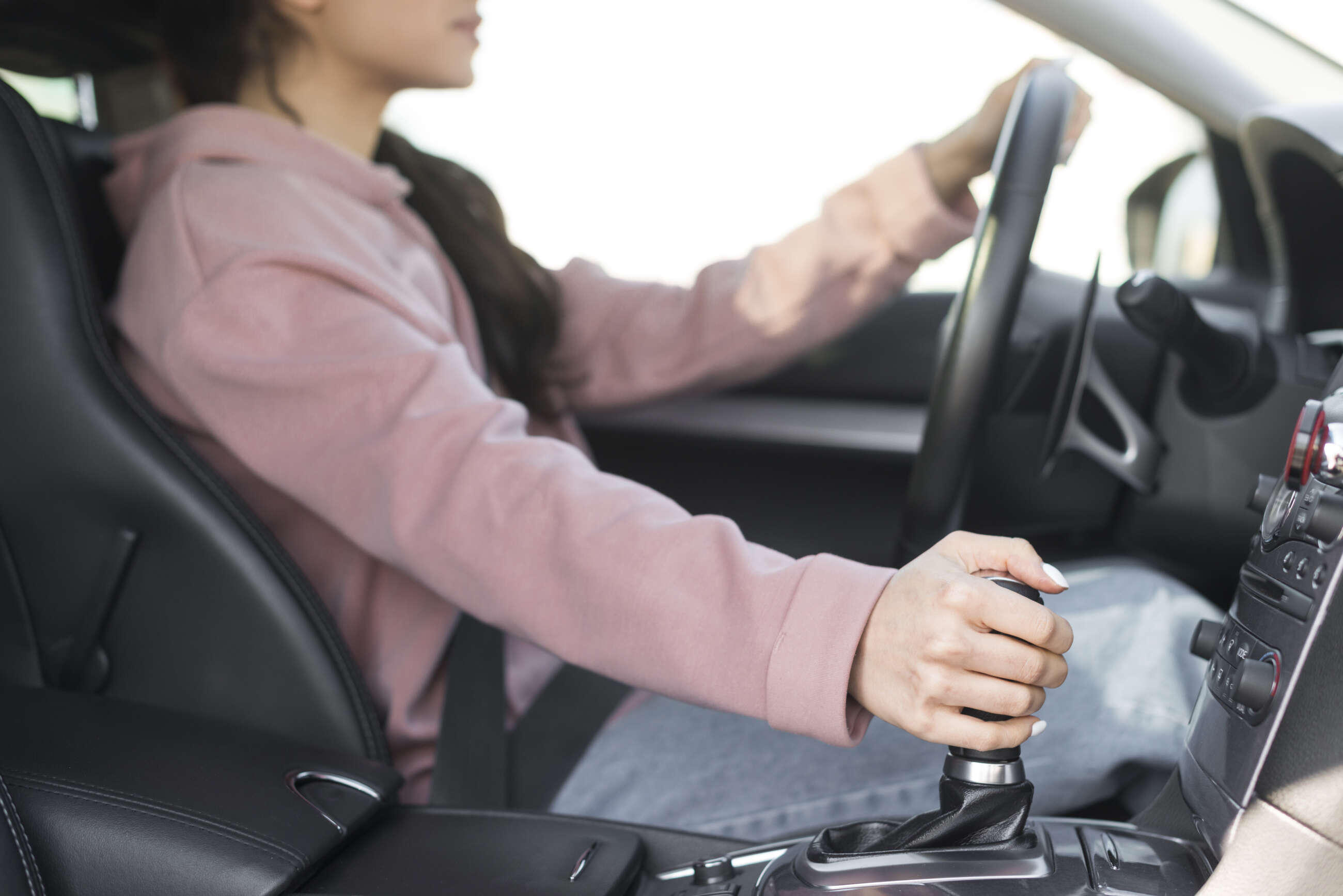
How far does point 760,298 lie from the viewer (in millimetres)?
1180

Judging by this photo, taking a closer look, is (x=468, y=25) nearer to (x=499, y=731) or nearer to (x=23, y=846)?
(x=499, y=731)

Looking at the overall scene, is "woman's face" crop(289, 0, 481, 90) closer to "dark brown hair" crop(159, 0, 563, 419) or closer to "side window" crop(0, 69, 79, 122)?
"dark brown hair" crop(159, 0, 563, 419)

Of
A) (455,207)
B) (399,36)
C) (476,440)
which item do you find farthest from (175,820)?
(455,207)

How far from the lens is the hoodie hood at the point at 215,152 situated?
825 millimetres

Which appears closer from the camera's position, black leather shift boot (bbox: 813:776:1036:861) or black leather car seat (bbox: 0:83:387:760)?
black leather shift boot (bbox: 813:776:1036:861)

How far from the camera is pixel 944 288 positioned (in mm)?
1481

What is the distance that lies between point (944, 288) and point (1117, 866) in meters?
1.08

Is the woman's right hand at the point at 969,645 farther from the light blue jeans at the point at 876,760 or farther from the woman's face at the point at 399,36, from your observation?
the woman's face at the point at 399,36

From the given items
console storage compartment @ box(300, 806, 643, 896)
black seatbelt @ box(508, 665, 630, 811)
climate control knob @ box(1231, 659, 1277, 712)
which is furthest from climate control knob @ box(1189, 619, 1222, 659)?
black seatbelt @ box(508, 665, 630, 811)

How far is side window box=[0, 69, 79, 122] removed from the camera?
3.17 ft

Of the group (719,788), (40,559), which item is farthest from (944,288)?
(40,559)

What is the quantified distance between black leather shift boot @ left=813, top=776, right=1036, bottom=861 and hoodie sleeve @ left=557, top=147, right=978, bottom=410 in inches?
25.1

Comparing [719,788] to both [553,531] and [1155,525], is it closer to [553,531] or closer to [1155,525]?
[553,531]

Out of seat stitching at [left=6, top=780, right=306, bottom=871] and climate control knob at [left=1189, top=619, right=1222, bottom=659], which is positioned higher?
climate control knob at [left=1189, top=619, right=1222, bottom=659]
